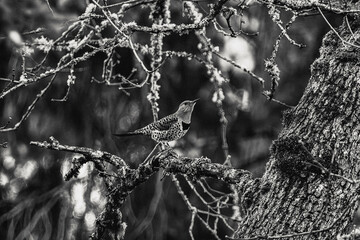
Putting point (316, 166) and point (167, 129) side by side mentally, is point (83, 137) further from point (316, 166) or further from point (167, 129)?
point (316, 166)

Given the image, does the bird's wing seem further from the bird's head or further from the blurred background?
the blurred background

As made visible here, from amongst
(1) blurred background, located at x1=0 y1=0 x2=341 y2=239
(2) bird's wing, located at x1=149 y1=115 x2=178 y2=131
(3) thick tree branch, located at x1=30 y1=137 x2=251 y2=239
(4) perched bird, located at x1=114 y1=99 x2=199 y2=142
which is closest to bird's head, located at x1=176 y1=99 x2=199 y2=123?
(4) perched bird, located at x1=114 y1=99 x2=199 y2=142

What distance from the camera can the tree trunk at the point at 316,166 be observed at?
3.22 metres

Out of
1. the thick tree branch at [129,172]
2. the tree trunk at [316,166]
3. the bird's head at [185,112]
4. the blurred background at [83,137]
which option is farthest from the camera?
the blurred background at [83,137]

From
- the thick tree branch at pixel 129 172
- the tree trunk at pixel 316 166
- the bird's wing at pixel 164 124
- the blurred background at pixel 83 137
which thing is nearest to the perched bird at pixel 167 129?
the bird's wing at pixel 164 124

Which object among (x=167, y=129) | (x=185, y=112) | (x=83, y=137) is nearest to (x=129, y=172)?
(x=167, y=129)

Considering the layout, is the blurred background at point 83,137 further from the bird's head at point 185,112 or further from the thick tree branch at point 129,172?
the thick tree branch at point 129,172

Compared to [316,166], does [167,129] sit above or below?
above

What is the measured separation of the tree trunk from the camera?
3225 millimetres

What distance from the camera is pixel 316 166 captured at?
10.0 ft

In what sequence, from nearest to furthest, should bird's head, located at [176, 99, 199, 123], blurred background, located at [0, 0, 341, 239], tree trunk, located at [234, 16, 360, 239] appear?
1. tree trunk, located at [234, 16, 360, 239]
2. bird's head, located at [176, 99, 199, 123]
3. blurred background, located at [0, 0, 341, 239]

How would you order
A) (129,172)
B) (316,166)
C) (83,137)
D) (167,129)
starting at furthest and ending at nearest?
(83,137) → (167,129) → (129,172) → (316,166)

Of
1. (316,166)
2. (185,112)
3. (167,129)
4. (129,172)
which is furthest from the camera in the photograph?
(185,112)

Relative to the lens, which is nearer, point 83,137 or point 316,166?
point 316,166
